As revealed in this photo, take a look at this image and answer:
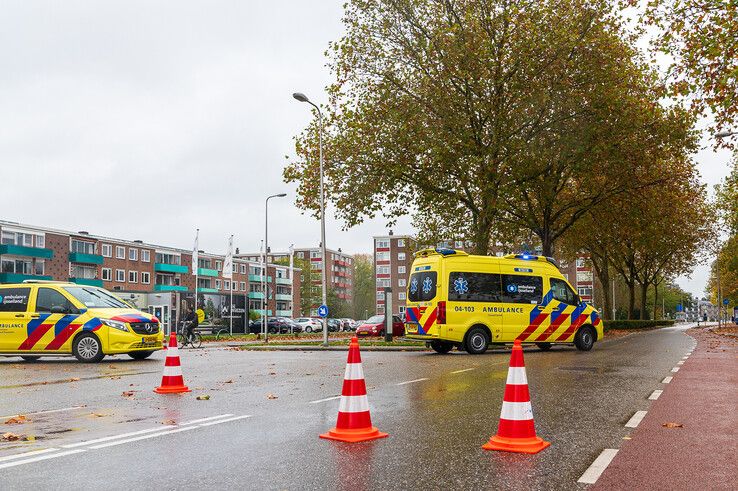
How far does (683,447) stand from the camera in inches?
227

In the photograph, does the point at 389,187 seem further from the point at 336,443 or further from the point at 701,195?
the point at 701,195

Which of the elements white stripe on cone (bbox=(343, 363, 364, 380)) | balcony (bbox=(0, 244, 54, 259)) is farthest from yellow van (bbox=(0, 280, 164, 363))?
→ balcony (bbox=(0, 244, 54, 259))

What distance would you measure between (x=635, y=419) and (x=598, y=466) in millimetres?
2488

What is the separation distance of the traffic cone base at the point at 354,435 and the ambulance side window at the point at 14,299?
12.2 m

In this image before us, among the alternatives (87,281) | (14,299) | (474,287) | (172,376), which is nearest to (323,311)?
(474,287)

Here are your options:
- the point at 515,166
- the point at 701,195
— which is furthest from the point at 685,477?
the point at 701,195

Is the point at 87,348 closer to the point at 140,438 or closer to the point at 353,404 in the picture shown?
the point at 140,438

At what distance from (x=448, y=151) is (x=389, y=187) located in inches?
147

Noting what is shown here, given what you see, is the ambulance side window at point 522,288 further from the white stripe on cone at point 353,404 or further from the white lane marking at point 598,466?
the white lane marking at point 598,466

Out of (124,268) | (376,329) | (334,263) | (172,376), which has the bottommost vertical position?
(376,329)

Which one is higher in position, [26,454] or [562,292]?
[562,292]

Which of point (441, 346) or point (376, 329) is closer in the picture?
point (441, 346)

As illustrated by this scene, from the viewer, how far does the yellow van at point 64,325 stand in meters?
15.4

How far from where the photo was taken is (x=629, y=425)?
684 cm
